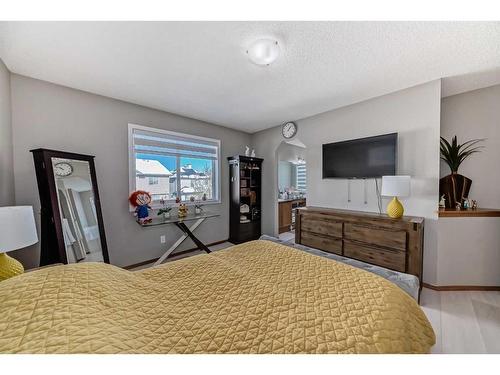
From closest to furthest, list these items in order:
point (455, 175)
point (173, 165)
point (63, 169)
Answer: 1. point (63, 169)
2. point (455, 175)
3. point (173, 165)

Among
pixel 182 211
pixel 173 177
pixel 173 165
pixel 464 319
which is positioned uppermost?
pixel 173 165

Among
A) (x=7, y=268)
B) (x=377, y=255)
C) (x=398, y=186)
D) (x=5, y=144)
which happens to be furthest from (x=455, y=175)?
(x=5, y=144)

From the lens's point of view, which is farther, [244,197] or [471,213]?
[244,197]

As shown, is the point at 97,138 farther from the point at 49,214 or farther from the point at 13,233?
the point at 13,233

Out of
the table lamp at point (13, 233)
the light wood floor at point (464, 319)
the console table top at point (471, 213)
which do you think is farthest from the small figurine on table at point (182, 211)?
the console table top at point (471, 213)

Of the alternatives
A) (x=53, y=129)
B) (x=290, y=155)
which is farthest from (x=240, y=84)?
(x=290, y=155)

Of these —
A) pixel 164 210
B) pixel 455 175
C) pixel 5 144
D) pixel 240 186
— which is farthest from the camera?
pixel 240 186

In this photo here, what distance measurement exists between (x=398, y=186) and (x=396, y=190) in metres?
0.05

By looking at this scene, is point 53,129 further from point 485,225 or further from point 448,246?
point 485,225

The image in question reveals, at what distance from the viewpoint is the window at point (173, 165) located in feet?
10.0

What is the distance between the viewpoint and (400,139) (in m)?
2.60

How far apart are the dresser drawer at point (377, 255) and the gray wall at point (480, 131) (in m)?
1.42

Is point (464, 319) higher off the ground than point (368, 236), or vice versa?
point (368, 236)

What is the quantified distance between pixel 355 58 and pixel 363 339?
211 centimetres
